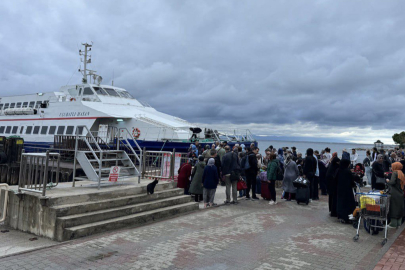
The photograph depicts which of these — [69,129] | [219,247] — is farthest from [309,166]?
[69,129]

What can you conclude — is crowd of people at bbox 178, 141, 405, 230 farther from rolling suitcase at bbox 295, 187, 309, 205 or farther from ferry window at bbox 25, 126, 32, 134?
ferry window at bbox 25, 126, 32, 134

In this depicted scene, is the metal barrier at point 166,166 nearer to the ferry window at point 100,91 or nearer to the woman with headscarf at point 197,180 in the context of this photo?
the woman with headscarf at point 197,180

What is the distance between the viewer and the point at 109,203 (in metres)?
6.86

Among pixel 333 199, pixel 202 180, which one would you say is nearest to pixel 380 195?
pixel 333 199

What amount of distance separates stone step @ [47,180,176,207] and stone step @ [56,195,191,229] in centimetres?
34

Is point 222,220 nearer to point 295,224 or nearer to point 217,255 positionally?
point 295,224

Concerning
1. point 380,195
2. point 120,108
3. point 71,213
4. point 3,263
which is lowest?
point 3,263

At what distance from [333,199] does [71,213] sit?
20.6 ft

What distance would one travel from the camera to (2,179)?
41.7 ft

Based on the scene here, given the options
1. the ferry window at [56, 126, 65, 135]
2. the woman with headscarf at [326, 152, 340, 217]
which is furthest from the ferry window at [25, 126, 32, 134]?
the woman with headscarf at [326, 152, 340, 217]

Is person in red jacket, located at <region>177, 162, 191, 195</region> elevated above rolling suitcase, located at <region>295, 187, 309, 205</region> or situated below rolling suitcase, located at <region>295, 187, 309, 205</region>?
above

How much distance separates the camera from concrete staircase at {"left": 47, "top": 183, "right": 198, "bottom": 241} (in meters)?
5.81

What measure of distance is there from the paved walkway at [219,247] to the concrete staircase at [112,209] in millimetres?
335

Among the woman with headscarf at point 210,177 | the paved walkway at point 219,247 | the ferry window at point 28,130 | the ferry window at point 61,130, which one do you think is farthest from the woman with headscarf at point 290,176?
the ferry window at point 28,130
